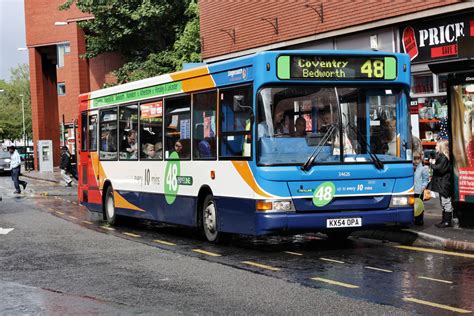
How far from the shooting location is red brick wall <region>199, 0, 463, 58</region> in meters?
21.4

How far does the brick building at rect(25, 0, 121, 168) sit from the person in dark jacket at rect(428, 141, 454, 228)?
4367 cm

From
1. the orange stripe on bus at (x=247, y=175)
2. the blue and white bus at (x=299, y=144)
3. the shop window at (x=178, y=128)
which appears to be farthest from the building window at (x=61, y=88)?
the orange stripe on bus at (x=247, y=175)

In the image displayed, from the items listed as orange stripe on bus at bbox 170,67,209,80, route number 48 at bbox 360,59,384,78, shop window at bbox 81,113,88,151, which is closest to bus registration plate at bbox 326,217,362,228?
route number 48 at bbox 360,59,384,78

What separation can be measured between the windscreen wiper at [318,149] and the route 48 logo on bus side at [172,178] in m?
3.18

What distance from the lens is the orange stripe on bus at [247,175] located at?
472 inches

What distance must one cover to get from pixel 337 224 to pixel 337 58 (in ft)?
7.70

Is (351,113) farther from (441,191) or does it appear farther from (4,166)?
(4,166)

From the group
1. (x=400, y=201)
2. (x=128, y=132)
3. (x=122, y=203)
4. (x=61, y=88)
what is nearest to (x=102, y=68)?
(x=61, y=88)

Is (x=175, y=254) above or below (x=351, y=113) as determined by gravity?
below

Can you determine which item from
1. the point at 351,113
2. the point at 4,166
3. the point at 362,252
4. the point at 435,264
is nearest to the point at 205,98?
the point at 351,113

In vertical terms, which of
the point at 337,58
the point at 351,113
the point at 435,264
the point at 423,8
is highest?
the point at 423,8

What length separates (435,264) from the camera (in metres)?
11.0

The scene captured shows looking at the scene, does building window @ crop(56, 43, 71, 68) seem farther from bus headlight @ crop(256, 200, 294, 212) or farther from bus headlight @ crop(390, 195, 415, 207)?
bus headlight @ crop(256, 200, 294, 212)

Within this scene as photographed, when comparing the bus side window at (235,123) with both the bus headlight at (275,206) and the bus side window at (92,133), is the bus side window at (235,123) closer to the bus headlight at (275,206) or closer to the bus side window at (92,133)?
the bus headlight at (275,206)
